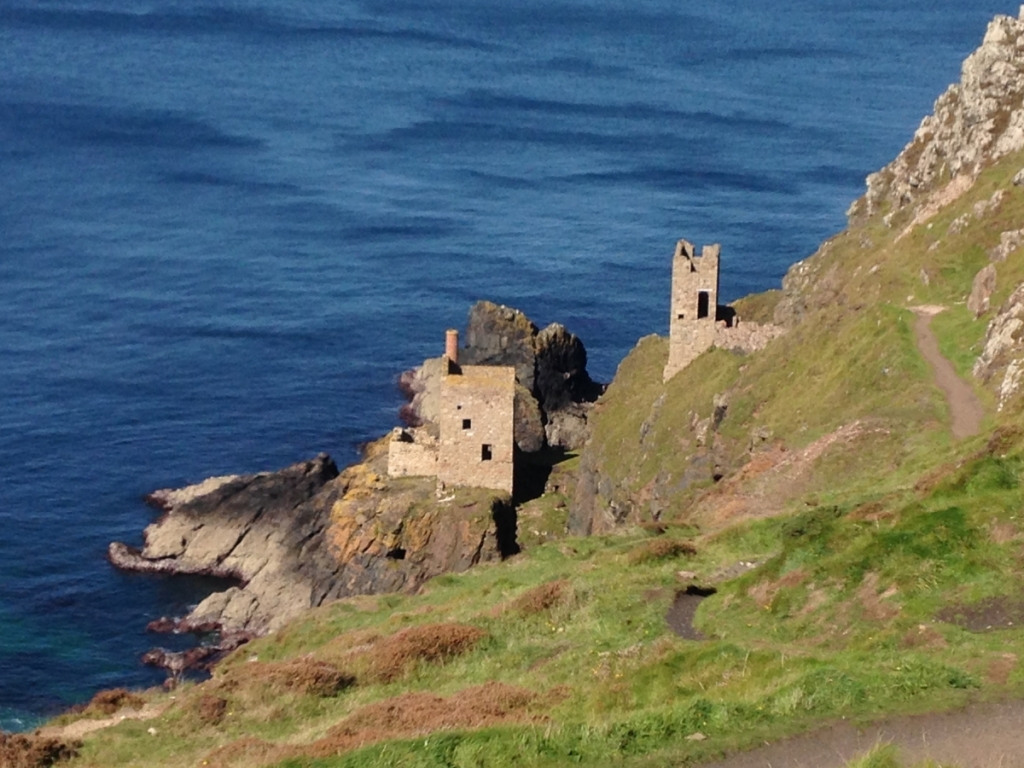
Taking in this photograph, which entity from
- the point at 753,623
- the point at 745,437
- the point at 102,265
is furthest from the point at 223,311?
the point at 753,623

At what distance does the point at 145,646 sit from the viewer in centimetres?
8169

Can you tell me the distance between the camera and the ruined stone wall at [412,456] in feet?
267

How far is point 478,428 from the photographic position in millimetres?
76812

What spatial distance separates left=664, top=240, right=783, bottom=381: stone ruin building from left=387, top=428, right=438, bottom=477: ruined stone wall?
12781 mm

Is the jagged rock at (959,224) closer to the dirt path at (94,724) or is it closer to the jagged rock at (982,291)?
the jagged rock at (982,291)

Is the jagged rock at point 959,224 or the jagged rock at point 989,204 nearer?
the jagged rock at point 989,204

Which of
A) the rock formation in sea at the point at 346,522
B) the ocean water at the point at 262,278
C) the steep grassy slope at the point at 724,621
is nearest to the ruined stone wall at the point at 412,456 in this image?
the rock formation in sea at the point at 346,522

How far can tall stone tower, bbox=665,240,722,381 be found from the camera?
250 ft

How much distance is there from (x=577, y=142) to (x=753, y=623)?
16711 centimetres

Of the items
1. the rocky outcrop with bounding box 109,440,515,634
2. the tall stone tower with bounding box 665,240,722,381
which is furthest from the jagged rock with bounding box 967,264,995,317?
the rocky outcrop with bounding box 109,440,515,634

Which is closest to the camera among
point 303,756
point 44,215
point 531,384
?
point 303,756

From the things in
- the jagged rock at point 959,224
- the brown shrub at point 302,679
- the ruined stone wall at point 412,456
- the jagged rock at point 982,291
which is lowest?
the brown shrub at point 302,679

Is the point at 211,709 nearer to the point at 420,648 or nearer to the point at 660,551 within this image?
the point at 420,648

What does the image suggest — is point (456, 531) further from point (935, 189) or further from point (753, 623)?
point (753, 623)
